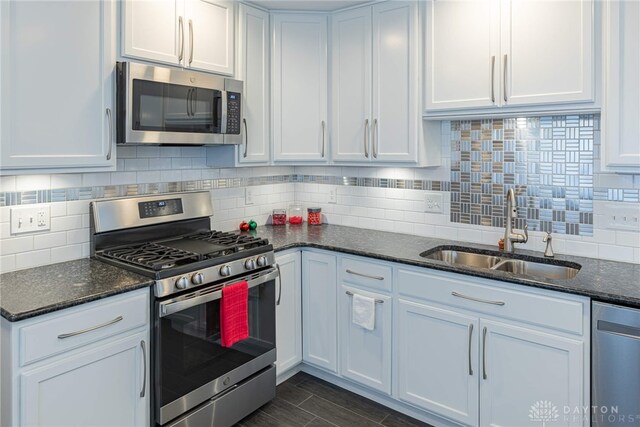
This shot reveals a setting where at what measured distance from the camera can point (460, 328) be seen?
2307 millimetres

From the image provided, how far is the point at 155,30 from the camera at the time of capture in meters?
2.38

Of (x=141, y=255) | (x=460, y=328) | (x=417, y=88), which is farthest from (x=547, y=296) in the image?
(x=141, y=255)

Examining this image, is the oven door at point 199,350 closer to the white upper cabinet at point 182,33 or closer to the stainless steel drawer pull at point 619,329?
the white upper cabinet at point 182,33

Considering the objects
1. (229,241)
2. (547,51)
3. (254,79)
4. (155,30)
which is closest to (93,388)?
(229,241)

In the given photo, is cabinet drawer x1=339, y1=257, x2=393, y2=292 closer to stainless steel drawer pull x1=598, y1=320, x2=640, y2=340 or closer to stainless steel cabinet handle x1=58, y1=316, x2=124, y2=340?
stainless steel drawer pull x1=598, y1=320, x2=640, y2=340

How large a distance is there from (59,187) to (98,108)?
48cm

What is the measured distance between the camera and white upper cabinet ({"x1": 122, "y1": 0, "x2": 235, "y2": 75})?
7.53 feet

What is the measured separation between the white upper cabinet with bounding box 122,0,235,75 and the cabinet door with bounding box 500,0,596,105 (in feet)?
5.11

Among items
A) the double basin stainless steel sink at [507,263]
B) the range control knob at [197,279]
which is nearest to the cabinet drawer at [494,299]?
the double basin stainless steel sink at [507,263]

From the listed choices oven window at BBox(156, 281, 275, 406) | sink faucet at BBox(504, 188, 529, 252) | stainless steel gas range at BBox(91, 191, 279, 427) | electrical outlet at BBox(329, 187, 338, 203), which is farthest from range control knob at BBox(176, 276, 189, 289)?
sink faucet at BBox(504, 188, 529, 252)

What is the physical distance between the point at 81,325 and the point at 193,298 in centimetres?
49

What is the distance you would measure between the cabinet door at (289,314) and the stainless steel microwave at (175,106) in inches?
32.9

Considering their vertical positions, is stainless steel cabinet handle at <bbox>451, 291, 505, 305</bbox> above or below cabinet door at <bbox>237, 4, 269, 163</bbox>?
below

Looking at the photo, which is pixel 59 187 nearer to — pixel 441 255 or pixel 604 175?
pixel 441 255
